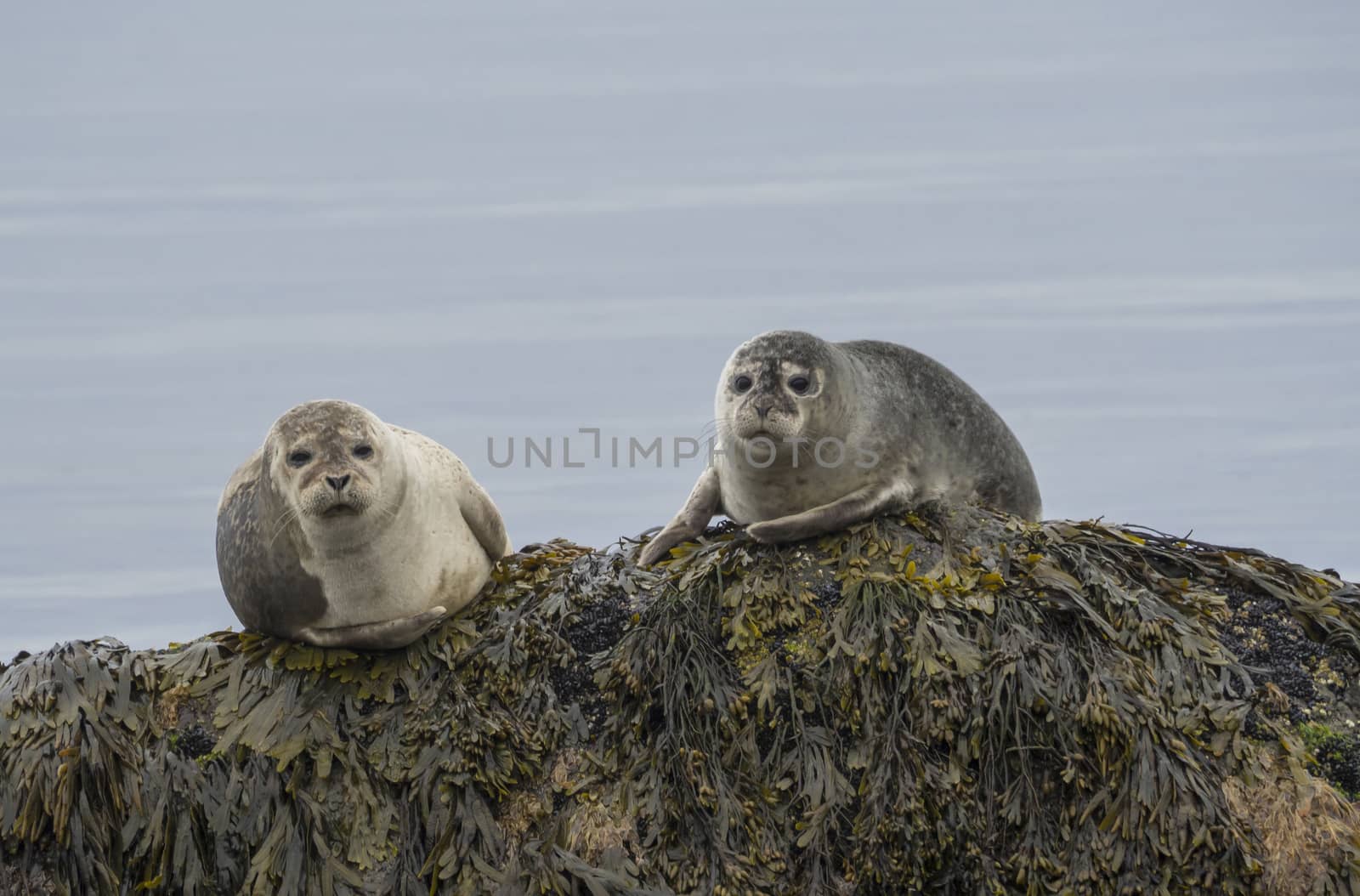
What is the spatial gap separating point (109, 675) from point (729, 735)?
2.84 metres

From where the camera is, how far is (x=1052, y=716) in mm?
7133

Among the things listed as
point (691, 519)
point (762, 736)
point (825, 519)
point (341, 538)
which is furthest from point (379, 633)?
point (825, 519)

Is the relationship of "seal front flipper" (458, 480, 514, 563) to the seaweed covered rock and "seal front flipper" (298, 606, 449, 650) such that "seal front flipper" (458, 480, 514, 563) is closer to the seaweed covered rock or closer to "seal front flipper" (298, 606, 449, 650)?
the seaweed covered rock

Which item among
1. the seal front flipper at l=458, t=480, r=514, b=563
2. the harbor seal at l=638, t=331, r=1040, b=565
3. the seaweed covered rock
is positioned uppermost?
the harbor seal at l=638, t=331, r=1040, b=565

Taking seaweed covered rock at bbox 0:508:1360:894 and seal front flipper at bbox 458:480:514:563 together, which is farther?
seal front flipper at bbox 458:480:514:563

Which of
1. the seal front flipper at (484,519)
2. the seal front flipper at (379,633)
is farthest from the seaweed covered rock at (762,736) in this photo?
the seal front flipper at (484,519)

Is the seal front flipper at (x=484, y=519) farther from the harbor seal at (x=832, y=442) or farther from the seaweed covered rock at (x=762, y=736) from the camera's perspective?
the harbor seal at (x=832, y=442)

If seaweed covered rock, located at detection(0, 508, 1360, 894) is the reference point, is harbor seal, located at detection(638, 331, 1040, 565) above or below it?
above

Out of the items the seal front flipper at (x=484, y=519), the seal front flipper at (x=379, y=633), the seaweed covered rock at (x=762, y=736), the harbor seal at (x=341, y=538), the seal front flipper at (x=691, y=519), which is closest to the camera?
the seaweed covered rock at (x=762, y=736)

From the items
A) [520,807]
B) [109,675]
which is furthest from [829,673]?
[109,675]

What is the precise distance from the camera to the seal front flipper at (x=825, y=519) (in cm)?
757


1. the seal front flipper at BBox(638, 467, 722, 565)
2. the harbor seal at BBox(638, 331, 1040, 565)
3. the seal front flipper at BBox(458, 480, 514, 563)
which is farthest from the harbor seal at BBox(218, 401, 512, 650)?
the harbor seal at BBox(638, 331, 1040, 565)

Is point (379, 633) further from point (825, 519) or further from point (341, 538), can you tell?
point (825, 519)

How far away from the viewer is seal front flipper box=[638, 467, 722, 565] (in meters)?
8.03
